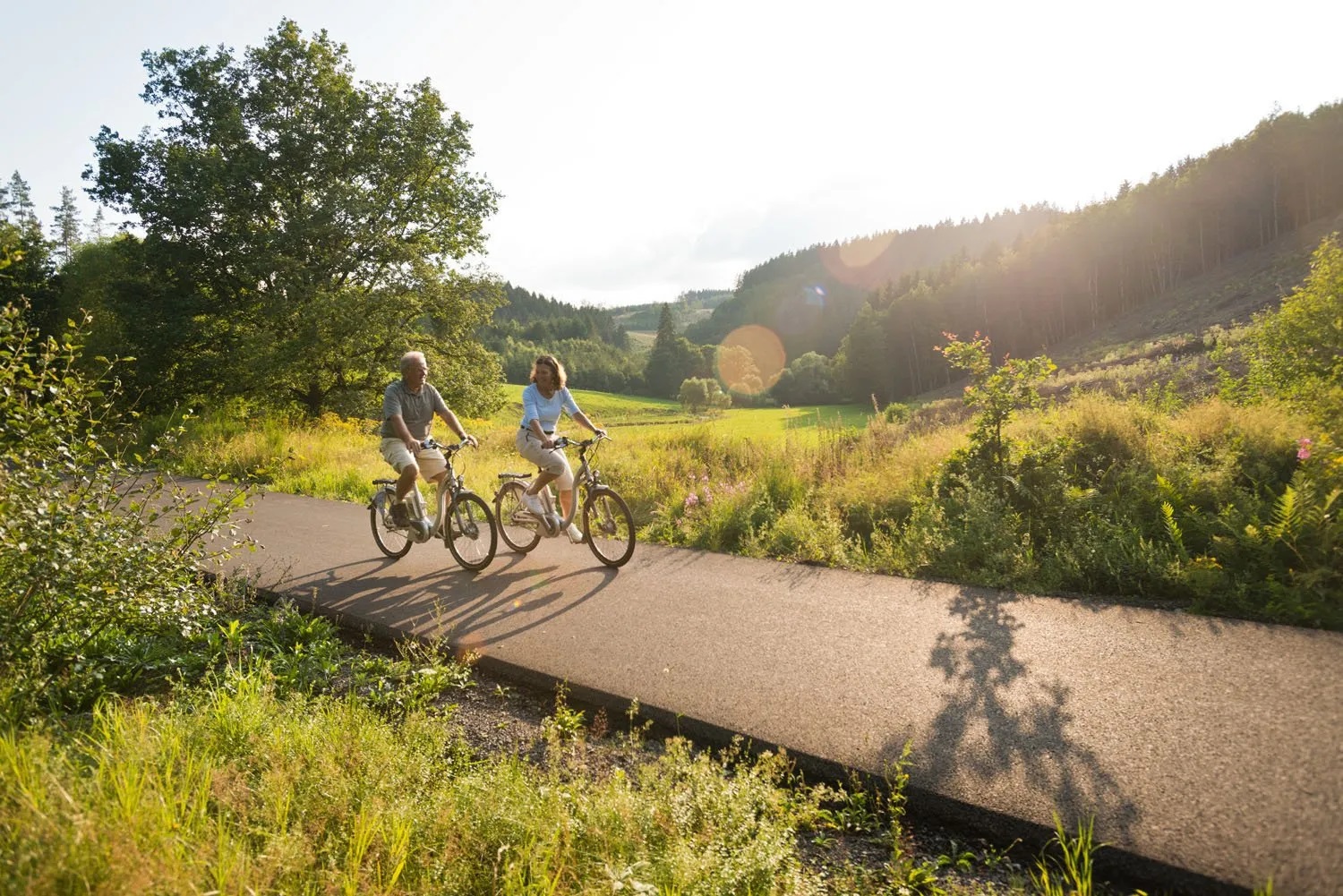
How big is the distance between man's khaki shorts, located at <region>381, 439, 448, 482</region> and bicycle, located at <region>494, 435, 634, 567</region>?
0.76m

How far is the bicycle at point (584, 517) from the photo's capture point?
23.2ft

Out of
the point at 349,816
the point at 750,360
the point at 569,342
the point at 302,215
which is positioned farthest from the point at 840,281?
the point at 349,816

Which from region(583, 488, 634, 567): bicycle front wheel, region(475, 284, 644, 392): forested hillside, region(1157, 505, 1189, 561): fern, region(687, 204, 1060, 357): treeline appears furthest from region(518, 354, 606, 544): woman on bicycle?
region(687, 204, 1060, 357): treeline

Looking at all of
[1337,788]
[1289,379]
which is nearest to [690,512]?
[1337,788]

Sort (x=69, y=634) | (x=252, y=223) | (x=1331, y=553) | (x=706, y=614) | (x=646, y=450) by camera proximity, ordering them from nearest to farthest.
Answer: (x=69, y=634) < (x=1331, y=553) < (x=706, y=614) < (x=646, y=450) < (x=252, y=223)

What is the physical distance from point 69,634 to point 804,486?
24.3 feet

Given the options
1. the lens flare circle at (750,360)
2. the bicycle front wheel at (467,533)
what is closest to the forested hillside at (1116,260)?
the lens flare circle at (750,360)

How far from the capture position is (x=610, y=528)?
729 centimetres

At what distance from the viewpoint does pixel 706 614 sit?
17.7ft

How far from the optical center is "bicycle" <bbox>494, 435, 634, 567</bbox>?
7.07 m

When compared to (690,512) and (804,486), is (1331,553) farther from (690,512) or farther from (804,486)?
(690,512)

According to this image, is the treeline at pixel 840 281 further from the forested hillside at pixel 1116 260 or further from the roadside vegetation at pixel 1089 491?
the roadside vegetation at pixel 1089 491

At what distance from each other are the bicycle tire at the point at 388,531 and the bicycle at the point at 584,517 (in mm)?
1176

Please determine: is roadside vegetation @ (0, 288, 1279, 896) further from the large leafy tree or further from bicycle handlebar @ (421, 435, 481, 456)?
the large leafy tree
